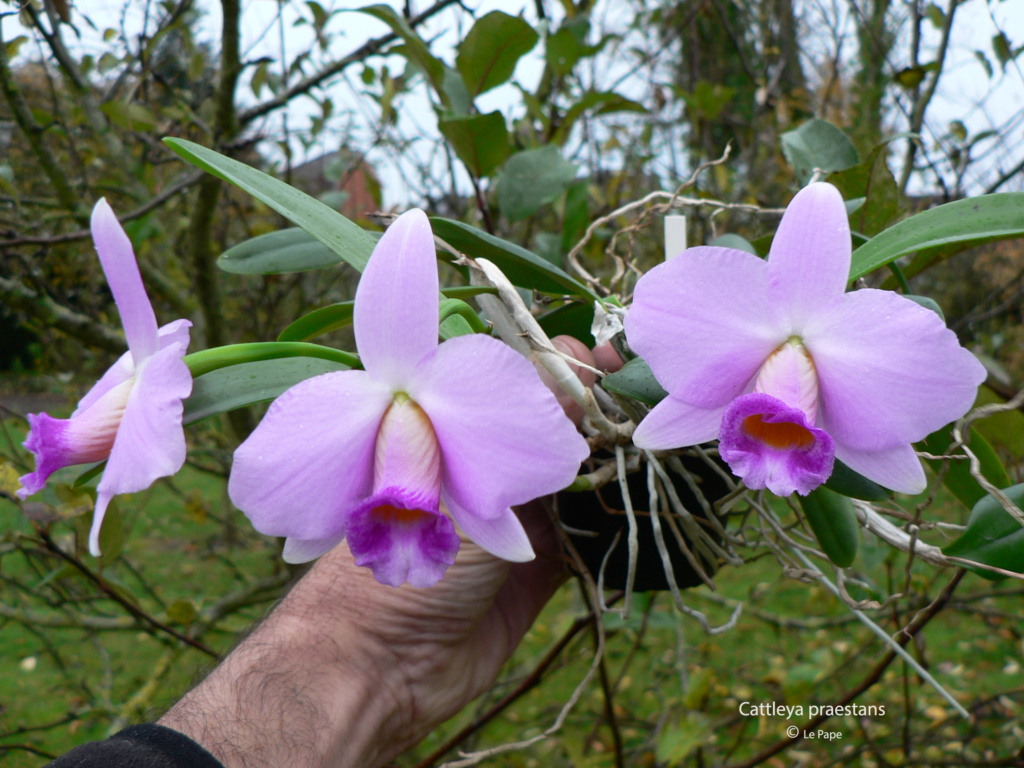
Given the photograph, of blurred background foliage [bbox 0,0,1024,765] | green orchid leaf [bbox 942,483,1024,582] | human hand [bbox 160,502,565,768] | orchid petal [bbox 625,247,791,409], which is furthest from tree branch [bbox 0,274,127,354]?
green orchid leaf [bbox 942,483,1024,582]

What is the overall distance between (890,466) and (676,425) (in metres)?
0.13

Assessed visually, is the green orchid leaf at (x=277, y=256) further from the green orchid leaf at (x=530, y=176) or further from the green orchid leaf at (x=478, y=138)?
the green orchid leaf at (x=530, y=176)

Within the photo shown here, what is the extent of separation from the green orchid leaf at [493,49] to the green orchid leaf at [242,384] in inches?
23.8

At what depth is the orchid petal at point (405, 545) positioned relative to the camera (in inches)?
14.2

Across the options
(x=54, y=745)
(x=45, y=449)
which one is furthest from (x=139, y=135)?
(x=54, y=745)

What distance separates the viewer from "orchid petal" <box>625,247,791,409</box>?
35cm

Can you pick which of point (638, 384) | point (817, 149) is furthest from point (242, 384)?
point (817, 149)

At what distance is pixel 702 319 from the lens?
362 millimetres

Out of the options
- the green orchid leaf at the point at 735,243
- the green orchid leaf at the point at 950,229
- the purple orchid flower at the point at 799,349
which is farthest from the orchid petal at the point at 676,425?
the green orchid leaf at the point at 735,243

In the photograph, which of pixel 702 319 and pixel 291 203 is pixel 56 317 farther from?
pixel 702 319

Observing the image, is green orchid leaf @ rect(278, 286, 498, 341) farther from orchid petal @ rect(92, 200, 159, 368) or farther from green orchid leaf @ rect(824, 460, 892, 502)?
green orchid leaf @ rect(824, 460, 892, 502)

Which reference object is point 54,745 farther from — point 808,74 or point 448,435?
point 808,74

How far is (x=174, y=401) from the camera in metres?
0.32

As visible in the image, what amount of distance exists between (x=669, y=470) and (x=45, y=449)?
49 centimetres
